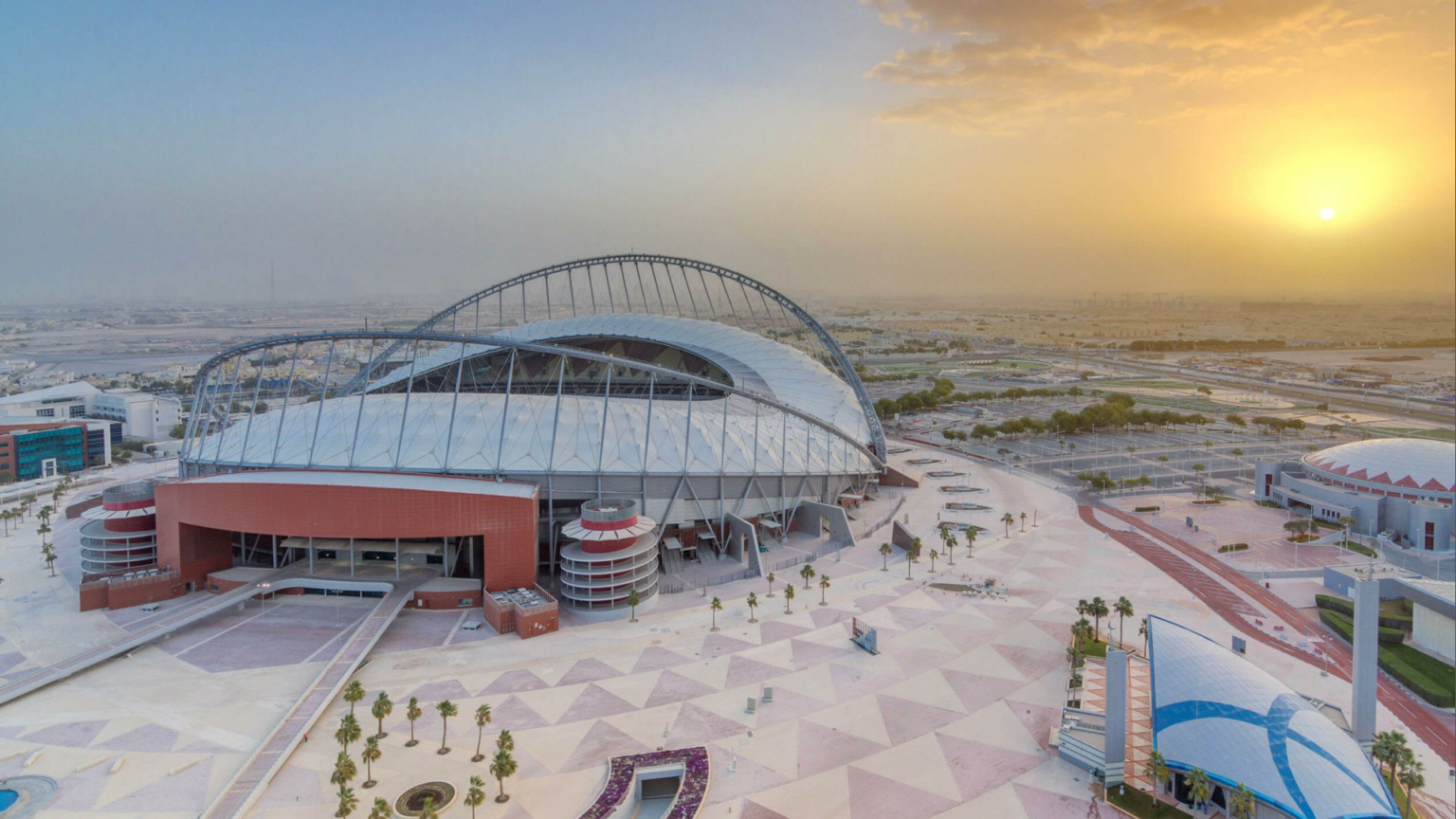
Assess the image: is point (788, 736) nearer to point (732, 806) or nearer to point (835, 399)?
point (732, 806)

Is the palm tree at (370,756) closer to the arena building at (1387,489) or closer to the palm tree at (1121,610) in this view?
the palm tree at (1121,610)

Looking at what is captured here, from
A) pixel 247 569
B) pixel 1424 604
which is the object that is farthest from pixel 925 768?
pixel 247 569

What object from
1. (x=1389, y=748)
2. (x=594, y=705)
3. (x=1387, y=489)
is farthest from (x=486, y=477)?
(x=1387, y=489)

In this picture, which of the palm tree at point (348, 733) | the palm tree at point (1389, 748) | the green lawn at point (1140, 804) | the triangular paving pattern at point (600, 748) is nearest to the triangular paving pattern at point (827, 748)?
the triangular paving pattern at point (600, 748)

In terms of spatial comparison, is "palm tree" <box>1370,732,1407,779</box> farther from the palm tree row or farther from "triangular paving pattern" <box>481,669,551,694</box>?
"triangular paving pattern" <box>481,669,551,694</box>

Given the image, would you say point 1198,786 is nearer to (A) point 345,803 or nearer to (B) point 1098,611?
(B) point 1098,611

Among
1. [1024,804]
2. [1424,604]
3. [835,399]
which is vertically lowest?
[1024,804]

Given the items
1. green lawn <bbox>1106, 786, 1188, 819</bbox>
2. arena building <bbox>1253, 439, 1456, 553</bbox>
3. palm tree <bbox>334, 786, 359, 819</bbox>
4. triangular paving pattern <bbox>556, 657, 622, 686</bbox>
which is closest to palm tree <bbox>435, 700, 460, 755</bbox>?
palm tree <bbox>334, 786, 359, 819</bbox>
